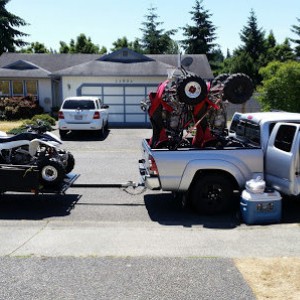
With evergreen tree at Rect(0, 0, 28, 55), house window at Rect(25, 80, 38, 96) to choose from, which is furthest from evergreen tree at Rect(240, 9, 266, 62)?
house window at Rect(25, 80, 38, 96)

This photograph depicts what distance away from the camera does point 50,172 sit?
7.89 m

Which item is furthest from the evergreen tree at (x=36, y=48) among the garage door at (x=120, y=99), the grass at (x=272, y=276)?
the grass at (x=272, y=276)

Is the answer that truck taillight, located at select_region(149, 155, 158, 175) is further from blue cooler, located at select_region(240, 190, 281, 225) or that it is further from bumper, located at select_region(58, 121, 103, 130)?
bumper, located at select_region(58, 121, 103, 130)

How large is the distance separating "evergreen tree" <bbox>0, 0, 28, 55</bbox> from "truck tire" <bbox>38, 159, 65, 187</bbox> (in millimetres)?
44148

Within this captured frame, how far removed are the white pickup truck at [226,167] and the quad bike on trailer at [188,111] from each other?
0.62 m

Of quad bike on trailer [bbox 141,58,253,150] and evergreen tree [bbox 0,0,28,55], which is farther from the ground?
evergreen tree [bbox 0,0,28,55]

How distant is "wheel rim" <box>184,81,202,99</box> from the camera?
782cm

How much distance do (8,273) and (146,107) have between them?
4835 millimetres

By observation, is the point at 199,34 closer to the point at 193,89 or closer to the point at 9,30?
the point at 9,30

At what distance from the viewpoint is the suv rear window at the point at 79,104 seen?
19.0m

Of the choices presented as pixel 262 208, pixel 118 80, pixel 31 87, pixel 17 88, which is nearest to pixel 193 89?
pixel 262 208

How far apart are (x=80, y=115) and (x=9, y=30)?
3471 centimetres

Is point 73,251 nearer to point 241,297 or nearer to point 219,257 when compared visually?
point 219,257

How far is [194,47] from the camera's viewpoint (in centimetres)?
5659
